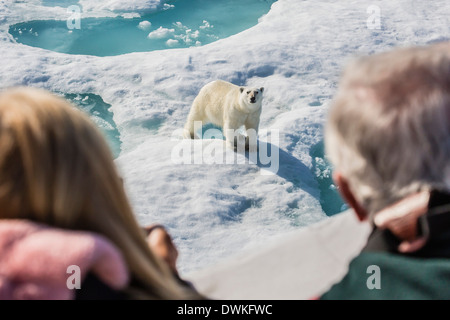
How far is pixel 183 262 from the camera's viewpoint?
8.70 ft

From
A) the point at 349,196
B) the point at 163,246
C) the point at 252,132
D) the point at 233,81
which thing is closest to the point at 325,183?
the point at 252,132

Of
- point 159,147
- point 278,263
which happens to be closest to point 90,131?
point 278,263

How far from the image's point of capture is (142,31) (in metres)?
7.46

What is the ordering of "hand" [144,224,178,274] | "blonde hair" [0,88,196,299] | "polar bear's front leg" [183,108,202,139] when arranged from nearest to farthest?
"blonde hair" [0,88,196,299]
"hand" [144,224,178,274]
"polar bear's front leg" [183,108,202,139]

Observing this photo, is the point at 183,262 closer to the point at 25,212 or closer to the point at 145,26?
the point at 25,212

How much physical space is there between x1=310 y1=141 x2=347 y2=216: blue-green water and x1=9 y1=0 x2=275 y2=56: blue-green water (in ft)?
12.3

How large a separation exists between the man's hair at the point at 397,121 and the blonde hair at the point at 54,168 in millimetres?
460

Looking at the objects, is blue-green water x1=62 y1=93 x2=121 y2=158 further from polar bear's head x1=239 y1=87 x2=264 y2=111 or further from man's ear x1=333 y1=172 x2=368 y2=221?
man's ear x1=333 y1=172 x2=368 y2=221

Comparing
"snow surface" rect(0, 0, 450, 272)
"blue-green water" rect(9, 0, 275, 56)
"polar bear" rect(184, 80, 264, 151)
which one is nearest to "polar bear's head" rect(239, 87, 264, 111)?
"polar bear" rect(184, 80, 264, 151)

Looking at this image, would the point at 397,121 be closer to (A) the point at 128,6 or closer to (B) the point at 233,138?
(B) the point at 233,138

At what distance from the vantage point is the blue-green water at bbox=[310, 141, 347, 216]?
336 cm

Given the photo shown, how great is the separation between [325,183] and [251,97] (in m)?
0.96

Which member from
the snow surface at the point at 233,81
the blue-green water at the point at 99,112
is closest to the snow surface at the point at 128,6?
the snow surface at the point at 233,81

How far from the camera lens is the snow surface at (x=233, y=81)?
305cm
